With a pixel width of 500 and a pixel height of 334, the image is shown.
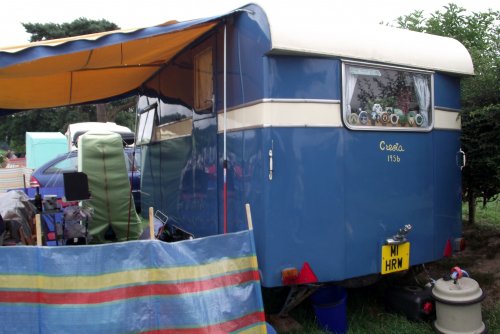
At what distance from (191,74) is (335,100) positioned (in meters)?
1.64

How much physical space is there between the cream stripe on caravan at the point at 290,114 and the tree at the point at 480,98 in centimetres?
180

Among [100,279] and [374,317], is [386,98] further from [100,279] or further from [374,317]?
[100,279]

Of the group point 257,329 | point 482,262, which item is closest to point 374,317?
point 257,329

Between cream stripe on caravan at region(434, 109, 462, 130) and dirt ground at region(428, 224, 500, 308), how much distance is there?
1.67 metres

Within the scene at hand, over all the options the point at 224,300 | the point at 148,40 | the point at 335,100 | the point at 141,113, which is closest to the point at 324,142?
the point at 335,100

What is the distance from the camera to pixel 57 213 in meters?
4.61

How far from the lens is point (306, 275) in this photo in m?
3.34

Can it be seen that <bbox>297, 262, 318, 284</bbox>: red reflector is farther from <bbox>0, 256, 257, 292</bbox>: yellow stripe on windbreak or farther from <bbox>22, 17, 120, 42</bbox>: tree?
<bbox>22, 17, 120, 42</bbox>: tree

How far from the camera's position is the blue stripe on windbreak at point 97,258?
2.76m

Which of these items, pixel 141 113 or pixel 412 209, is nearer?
pixel 412 209

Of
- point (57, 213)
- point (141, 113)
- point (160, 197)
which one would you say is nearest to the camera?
point (57, 213)

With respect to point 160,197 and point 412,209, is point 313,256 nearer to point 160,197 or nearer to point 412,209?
point 412,209

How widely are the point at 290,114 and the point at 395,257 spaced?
154cm

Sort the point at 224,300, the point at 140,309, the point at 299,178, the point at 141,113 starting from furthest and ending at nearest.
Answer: the point at 141,113 → the point at 299,178 → the point at 224,300 → the point at 140,309
